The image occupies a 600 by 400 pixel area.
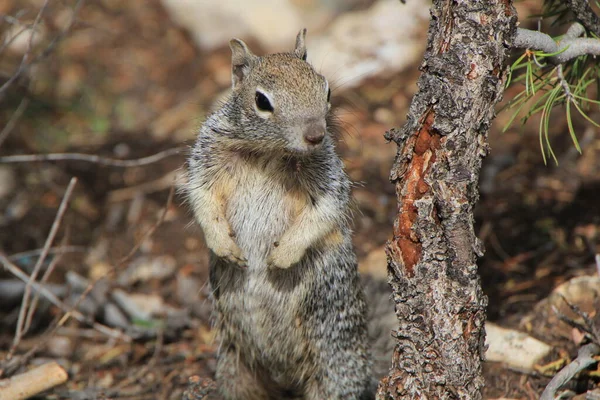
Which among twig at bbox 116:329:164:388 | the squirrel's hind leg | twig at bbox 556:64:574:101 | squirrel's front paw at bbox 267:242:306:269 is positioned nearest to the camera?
twig at bbox 556:64:574:101

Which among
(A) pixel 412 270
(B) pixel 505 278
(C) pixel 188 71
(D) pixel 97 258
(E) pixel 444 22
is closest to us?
(E) pixel 444 22

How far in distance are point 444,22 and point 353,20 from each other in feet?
17.6

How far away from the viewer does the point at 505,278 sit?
209 inches

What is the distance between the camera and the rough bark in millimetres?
2977

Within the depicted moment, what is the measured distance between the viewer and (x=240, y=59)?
13.6 ft

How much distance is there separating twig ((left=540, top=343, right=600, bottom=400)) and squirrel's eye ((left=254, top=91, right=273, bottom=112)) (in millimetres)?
2066

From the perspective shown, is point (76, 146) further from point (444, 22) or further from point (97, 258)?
point (444, 22)

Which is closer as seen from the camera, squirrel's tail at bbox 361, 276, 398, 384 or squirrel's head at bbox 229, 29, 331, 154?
squirrel's head at bbox 229, 29, 331, 154

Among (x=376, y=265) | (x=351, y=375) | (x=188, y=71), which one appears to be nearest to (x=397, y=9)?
(x=188, y=71)

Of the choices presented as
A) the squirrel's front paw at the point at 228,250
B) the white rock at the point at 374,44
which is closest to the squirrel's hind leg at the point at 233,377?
the squirrel's front paw at the point at 228,250

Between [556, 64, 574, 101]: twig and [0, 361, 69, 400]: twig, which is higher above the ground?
[556, 64, 574, 101]: twig

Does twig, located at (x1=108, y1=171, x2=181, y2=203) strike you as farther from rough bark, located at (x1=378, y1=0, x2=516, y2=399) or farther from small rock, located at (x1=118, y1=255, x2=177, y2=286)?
rough bark, located at (x1=378, y1=0, x2=516, y2=399)

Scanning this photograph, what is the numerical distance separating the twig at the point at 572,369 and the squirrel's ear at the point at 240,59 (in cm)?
241

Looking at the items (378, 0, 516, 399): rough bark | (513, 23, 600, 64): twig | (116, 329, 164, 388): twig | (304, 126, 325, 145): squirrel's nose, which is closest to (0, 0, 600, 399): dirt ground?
(116, 329, 164, 388): twig
